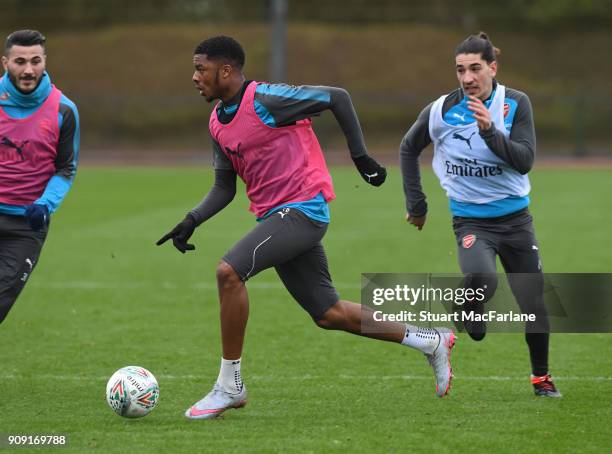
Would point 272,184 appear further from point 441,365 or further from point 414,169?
point 441,365

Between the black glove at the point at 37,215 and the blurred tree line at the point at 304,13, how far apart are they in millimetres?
55360

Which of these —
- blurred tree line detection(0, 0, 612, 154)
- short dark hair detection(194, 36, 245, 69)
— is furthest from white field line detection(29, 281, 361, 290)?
blurred tree line detection(0, 0, 612, 154)

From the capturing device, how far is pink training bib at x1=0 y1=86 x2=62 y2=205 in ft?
22.7

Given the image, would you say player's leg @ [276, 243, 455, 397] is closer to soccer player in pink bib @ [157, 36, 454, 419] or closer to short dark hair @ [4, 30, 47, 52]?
soccer player in pink bib @ [157, 36, 454, 419]

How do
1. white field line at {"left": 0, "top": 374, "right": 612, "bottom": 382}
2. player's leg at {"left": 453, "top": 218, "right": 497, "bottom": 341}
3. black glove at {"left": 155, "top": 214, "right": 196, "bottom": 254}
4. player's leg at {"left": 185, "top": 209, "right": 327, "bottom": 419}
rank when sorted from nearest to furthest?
1. player's leg at {"left": 185, "top": 209, "right": 327, "bottom": 419}
2. player's leg at {"left": 453, "top": 218, "right": 497, "bottom": 341}
3. black glove at {"left": 155, "top": 214, "right": 196, "bottom": 254}
4. white field line at {"left": 0, "top": 374, "right": 612, "bottom": 382}

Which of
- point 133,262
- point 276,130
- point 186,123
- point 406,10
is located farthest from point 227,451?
point 406,10

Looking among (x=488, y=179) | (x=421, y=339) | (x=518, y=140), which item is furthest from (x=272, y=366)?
(x=518, y=140)

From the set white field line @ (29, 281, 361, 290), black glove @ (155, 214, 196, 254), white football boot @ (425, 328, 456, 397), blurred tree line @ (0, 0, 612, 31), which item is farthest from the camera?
blurred tree line @ (0, 0, 612, 31)

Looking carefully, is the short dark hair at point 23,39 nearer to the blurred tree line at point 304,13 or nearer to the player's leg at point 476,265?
the player's leg at point 476,265

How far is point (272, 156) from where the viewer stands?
6609mm

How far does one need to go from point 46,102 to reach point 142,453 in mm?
2463

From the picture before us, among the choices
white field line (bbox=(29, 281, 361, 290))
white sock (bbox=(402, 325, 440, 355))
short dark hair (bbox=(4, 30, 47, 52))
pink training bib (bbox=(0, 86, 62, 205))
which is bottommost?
white field line (bbox=(29, 281, 361, 290))

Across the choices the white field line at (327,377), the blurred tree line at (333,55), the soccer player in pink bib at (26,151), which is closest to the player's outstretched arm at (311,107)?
the soccer player in pink bib at (26,151)

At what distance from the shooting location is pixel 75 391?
7398 mm
